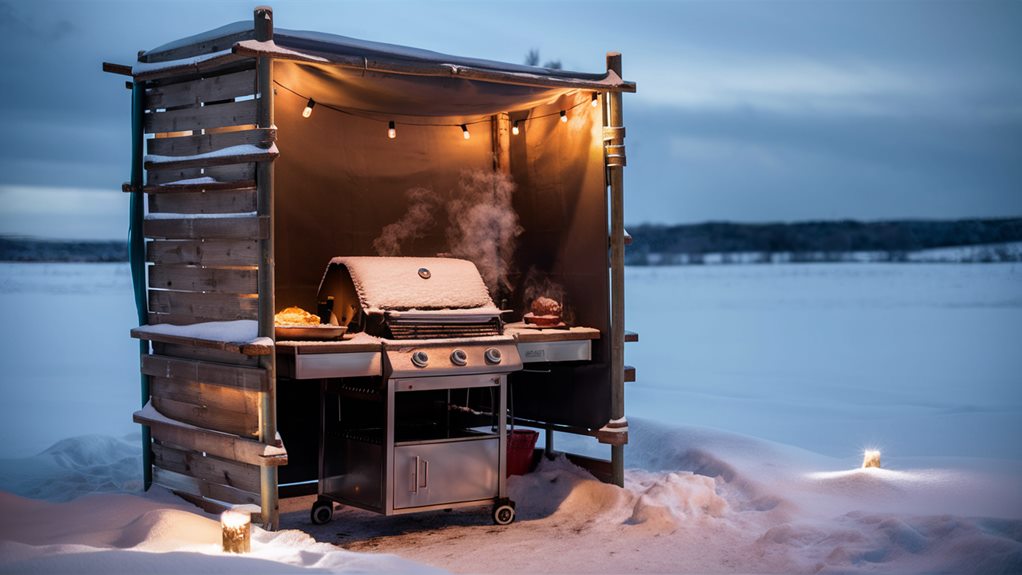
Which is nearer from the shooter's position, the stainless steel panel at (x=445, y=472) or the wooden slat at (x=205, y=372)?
the wooden slat at (x=205, y=372)

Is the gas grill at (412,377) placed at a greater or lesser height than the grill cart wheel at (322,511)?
Answer: greater

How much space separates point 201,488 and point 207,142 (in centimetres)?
183

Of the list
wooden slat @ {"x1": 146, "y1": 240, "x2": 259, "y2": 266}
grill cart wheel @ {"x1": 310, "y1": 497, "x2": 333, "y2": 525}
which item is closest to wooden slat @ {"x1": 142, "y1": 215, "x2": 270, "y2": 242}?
wooden slat @ {"x1": 146, "y1": 240, "x2": 259, "y2": 266}

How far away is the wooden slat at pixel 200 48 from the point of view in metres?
5.15

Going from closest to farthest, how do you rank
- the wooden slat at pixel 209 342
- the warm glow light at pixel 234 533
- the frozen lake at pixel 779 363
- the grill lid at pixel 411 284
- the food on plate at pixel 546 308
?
the warm glow light at pixel 234 533
the wooden slat at pixel 209 342
the grill lid at pixel 411 284
the food on plate at pixel 546 308
the frozen lake at pixel 779 363

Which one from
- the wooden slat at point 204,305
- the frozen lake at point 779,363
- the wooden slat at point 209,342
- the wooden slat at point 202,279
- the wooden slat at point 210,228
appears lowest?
the frozen lake at point 779,363

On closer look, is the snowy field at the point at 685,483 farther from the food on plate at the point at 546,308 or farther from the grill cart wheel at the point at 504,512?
the food on plate at the point at 546,308

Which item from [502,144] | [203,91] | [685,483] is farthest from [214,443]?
[502,144]

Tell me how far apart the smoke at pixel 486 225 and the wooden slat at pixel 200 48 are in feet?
6.73

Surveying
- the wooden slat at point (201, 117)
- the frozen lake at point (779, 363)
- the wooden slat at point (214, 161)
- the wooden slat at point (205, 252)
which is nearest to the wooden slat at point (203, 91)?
the wooden slat at point (201, 117)

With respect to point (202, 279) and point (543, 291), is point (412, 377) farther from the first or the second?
point (543, 291)

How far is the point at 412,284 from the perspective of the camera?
5754 mm

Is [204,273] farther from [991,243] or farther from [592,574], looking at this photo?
[991,243]

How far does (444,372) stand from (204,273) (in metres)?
1.35
